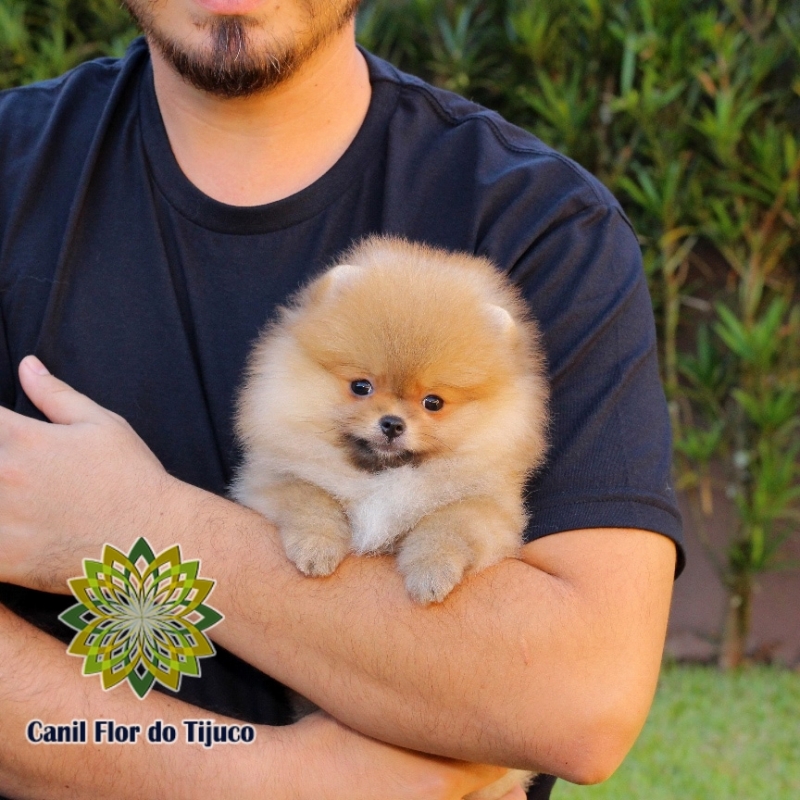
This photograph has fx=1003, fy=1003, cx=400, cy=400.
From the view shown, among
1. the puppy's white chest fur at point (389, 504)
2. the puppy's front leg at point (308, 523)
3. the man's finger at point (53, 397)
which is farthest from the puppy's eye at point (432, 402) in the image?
the man's finger at point (53, 397)

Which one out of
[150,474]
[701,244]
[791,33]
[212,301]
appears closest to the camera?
[150,474]

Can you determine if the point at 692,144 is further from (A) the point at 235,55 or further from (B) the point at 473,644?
(B) the point at 473,644

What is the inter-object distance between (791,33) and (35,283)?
3.28 m

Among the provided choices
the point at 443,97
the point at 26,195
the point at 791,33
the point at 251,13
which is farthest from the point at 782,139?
the point at 26,195

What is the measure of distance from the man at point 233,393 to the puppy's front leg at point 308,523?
29mm

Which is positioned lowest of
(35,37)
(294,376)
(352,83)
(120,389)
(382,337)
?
(35,37)

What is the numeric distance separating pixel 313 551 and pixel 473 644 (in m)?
0.28

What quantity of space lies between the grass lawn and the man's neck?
247 centimetres

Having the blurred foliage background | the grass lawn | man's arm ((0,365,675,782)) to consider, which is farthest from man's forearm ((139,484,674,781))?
the blurred foliage background

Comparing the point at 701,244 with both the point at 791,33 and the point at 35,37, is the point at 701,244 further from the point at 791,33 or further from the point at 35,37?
the point at 35,37

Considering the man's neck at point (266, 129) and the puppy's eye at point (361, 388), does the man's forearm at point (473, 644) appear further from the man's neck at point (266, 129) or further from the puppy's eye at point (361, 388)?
the man's neck at point (266, 129)

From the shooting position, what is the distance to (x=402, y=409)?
1657 millimetres

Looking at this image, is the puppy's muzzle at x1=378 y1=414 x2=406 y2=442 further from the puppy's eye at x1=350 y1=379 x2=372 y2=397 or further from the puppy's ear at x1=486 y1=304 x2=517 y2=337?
the puppy's ear at x1=486 y1=304 x2=517 y2=337

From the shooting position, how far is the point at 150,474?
5.35ft
